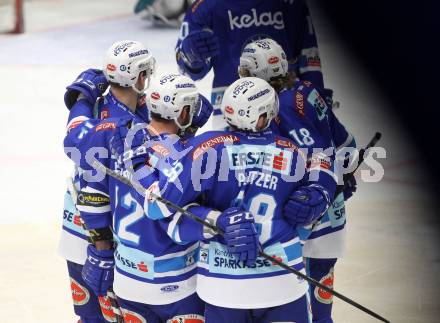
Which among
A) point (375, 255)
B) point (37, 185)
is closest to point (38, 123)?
point (37, 185)

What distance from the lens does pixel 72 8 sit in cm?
1210

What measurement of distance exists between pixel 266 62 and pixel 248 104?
0.67m

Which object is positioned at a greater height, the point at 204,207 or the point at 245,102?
the point at 245,102

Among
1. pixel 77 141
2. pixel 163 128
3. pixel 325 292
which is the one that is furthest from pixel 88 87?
pixel 325 292

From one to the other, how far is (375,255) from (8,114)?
4.14m

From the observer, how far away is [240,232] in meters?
2.71

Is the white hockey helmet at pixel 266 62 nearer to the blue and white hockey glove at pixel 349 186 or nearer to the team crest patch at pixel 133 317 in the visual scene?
the blue and white hockey glove at pixel 349 186

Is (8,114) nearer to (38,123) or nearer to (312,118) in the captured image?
(38,123)

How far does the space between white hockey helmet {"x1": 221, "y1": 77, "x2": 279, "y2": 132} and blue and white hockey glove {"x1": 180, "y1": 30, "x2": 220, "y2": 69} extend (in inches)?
48.0

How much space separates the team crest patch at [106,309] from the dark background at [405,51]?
233cm

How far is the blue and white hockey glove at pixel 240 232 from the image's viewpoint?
8.90 feet

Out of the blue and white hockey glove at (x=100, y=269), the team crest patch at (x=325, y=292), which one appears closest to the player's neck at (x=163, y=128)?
the blue and white hockey glove at (x=100, y=269)

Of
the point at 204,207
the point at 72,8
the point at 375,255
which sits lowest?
the point at 72,8

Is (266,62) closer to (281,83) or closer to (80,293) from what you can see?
(281,83)
